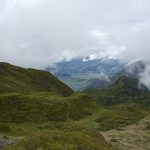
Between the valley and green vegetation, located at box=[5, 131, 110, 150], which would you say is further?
the valley

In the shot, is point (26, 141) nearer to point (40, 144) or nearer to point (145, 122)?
point (40, 144)

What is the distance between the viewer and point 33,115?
409ft

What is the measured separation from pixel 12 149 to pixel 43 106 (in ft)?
372

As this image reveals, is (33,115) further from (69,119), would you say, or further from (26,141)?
(26,141)

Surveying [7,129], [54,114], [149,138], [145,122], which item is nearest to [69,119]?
[54,114]

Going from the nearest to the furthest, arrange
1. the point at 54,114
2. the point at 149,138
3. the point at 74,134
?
1. the point at 74,134
2. the point at 149,138
3. the point at 54,114

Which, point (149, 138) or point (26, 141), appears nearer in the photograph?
point (26, 141)

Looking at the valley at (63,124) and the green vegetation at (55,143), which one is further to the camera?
the valley at (63,124)

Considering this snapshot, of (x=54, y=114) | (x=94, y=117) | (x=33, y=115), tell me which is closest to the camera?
(x=33, y=115)

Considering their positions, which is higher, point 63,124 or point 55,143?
point 63,124

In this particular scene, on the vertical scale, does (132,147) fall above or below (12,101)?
below

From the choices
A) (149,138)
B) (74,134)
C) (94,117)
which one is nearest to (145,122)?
(149,138)

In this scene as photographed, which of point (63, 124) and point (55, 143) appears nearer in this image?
point (55, 143)

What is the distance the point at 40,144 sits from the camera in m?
24.2
